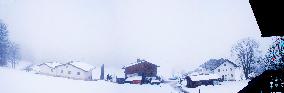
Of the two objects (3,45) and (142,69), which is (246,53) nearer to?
(142,69)

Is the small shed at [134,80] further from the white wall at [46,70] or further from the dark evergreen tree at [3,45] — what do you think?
A: the dark evergreen tree at [3,45]

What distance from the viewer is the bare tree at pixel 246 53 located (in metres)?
76.5

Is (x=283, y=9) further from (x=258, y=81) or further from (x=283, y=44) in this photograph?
(x=283, y=44)

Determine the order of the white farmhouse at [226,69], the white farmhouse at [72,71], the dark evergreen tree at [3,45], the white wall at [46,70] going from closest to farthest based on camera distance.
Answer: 1. the white farmhouse at [72,71]
2. the white wall at [46,70]
3. the dark evergreen tree at [3,45]
4. the white farmhouse at [226,69]

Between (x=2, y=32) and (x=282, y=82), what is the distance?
94.6m

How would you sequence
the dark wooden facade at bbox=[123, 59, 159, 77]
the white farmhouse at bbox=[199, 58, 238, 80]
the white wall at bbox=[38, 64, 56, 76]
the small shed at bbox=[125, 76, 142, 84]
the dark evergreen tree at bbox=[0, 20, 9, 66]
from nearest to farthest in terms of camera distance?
the small shed at bbox=[125, 76, 142, 84] → the dark wooden facade at bbox=[123, 59, 159, 77] → the white wall at bbox=[38, 64, 56, 76] → the dark evergreen tree at bbox=[0, 20, 9, 66] → the white farmhouse at bbox=[199, 58, 238, 80]

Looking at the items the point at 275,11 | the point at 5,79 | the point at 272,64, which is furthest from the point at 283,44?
the point at 5,79

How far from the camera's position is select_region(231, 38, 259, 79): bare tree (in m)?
76.5

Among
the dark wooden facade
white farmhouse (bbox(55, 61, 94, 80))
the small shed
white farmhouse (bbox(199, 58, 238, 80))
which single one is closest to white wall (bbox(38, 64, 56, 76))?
white farmhouse (bbox(55, 61, 94, 80))

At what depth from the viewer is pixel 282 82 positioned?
652cm

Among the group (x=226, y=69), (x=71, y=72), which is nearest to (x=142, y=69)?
(x=71, y=72)

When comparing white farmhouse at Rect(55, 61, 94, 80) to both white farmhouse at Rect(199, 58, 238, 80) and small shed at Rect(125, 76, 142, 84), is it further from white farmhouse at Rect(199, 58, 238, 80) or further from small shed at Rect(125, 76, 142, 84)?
white farmhouse at Rect(199, 58, 238, 80)

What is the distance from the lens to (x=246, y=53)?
254 ft

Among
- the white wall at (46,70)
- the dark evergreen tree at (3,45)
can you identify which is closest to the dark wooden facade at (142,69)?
the white wall at (46,70)
